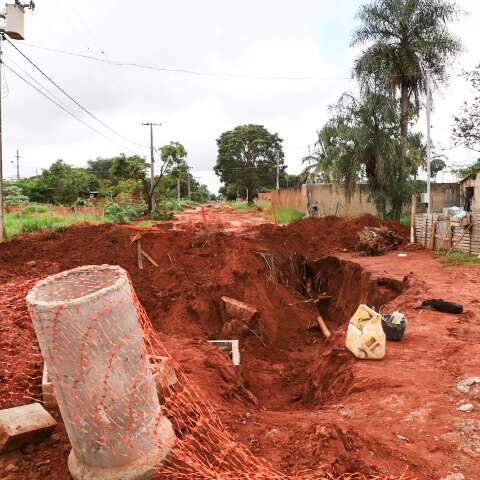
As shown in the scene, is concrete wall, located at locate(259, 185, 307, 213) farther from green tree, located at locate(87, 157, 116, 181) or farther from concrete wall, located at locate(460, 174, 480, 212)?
green tree, located at locate(87, 157, 116, 181)

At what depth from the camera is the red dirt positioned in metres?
3.76

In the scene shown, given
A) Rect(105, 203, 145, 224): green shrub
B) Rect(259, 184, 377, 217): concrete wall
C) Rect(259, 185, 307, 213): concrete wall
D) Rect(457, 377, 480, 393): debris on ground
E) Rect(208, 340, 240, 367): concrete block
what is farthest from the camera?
Rect(259, 185, 307, 213): concrete wall

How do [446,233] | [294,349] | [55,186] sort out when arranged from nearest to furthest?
[294,349] → [446,233] → [55,186]

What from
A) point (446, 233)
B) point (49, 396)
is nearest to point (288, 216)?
point (446, 233)

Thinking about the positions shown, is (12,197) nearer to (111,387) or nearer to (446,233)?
(446,233)

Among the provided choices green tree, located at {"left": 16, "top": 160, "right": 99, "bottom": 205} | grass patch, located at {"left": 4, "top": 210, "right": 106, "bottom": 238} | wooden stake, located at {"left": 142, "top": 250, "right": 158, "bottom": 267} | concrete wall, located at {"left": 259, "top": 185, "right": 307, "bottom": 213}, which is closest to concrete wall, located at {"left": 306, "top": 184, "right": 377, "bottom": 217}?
concrete wall, located at {"left": 259, "top": 185, "right": 307, "bottom": 213}

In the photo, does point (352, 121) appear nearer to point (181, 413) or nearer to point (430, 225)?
point (430, 225)

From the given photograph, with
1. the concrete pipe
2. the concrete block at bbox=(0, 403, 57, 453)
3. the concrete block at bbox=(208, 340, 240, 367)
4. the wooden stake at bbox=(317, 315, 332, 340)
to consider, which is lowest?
the wooden stake at bbox=(317, 315, 332, 340)

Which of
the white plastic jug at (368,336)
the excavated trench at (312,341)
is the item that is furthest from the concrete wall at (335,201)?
the white plastic jug at (368,336)

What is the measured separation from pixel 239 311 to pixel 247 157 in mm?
40378

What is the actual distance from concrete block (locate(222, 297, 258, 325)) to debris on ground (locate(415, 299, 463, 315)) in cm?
377

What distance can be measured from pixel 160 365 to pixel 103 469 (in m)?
1.39

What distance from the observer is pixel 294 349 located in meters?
11.1

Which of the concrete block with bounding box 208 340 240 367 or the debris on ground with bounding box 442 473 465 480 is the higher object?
the debris on ground with bounding box 442 473 465 480
